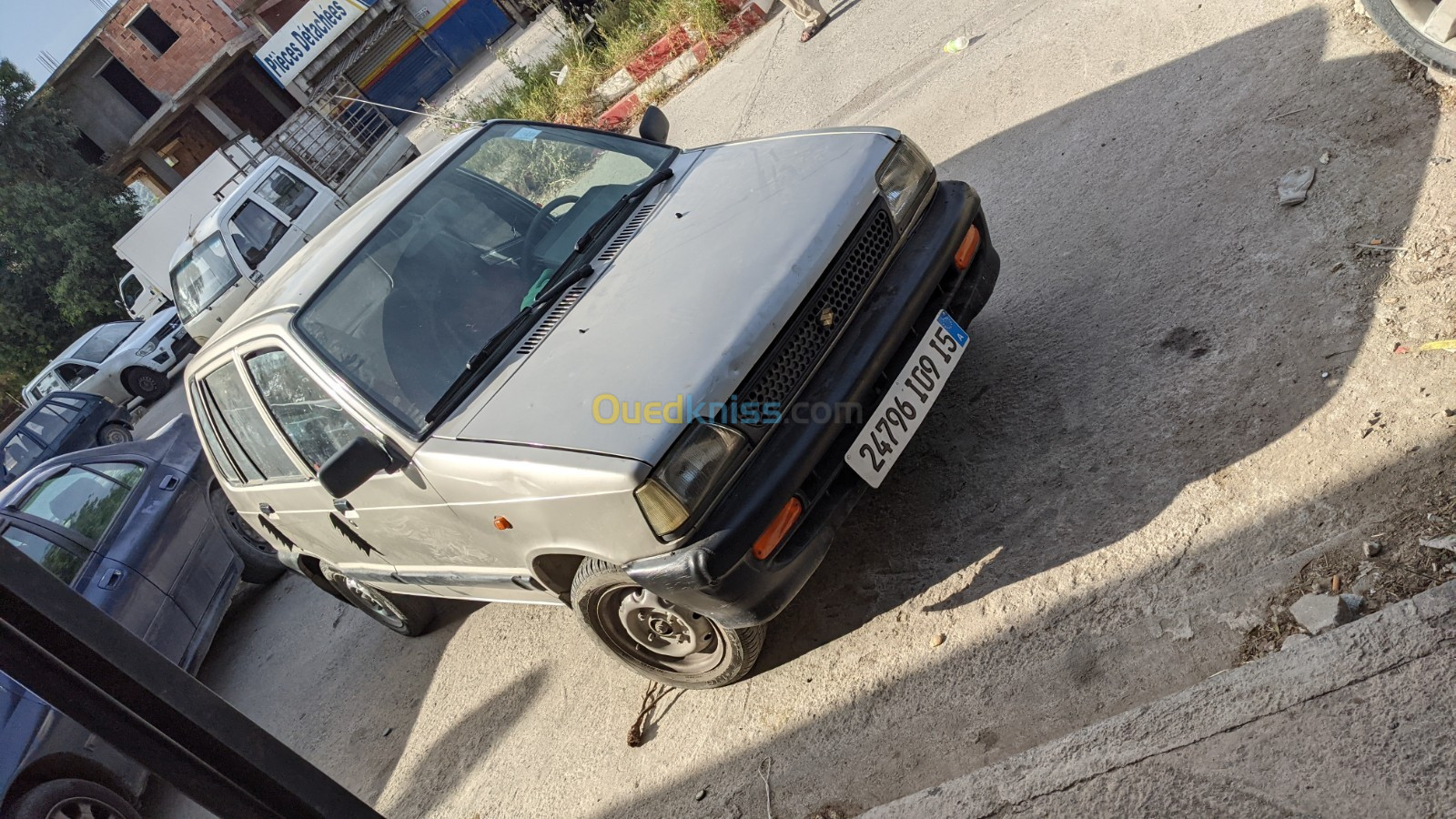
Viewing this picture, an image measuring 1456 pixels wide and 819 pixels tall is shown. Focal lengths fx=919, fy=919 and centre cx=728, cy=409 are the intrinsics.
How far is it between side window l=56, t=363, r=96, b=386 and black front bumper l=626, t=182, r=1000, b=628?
654 inches

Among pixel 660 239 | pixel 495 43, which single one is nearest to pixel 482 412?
pixel 660 239

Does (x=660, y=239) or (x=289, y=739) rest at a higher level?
(x=660, y=239)

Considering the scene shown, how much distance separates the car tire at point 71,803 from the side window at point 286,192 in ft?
29.5

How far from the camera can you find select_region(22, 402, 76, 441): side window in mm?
11516

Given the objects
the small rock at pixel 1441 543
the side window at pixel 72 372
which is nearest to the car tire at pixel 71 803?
the small rock at pixel 1441 543

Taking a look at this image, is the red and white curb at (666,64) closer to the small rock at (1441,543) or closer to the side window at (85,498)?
the side window at (85,498)

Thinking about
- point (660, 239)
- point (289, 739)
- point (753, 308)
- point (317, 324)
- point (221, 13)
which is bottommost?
point (289, 739)

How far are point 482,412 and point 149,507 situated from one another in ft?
14.2

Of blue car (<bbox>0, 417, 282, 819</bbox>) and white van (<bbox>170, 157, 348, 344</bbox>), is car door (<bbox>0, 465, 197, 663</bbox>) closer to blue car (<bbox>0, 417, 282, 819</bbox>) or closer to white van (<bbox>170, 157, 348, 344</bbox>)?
blue car (<bbox>0, 417, 282, 819</bbox>)

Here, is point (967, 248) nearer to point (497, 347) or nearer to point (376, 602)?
point (497, 347)

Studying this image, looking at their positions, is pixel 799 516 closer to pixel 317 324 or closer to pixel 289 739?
pixel 317 324

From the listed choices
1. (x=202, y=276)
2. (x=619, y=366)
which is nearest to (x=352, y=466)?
(x=619, y=366)

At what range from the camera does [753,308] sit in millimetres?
2885

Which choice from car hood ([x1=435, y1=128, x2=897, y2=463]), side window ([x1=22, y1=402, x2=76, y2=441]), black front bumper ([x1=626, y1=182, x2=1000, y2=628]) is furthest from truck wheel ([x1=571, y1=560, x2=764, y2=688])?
side window ([x1=22, y1=402, x2=76, y2=441])
